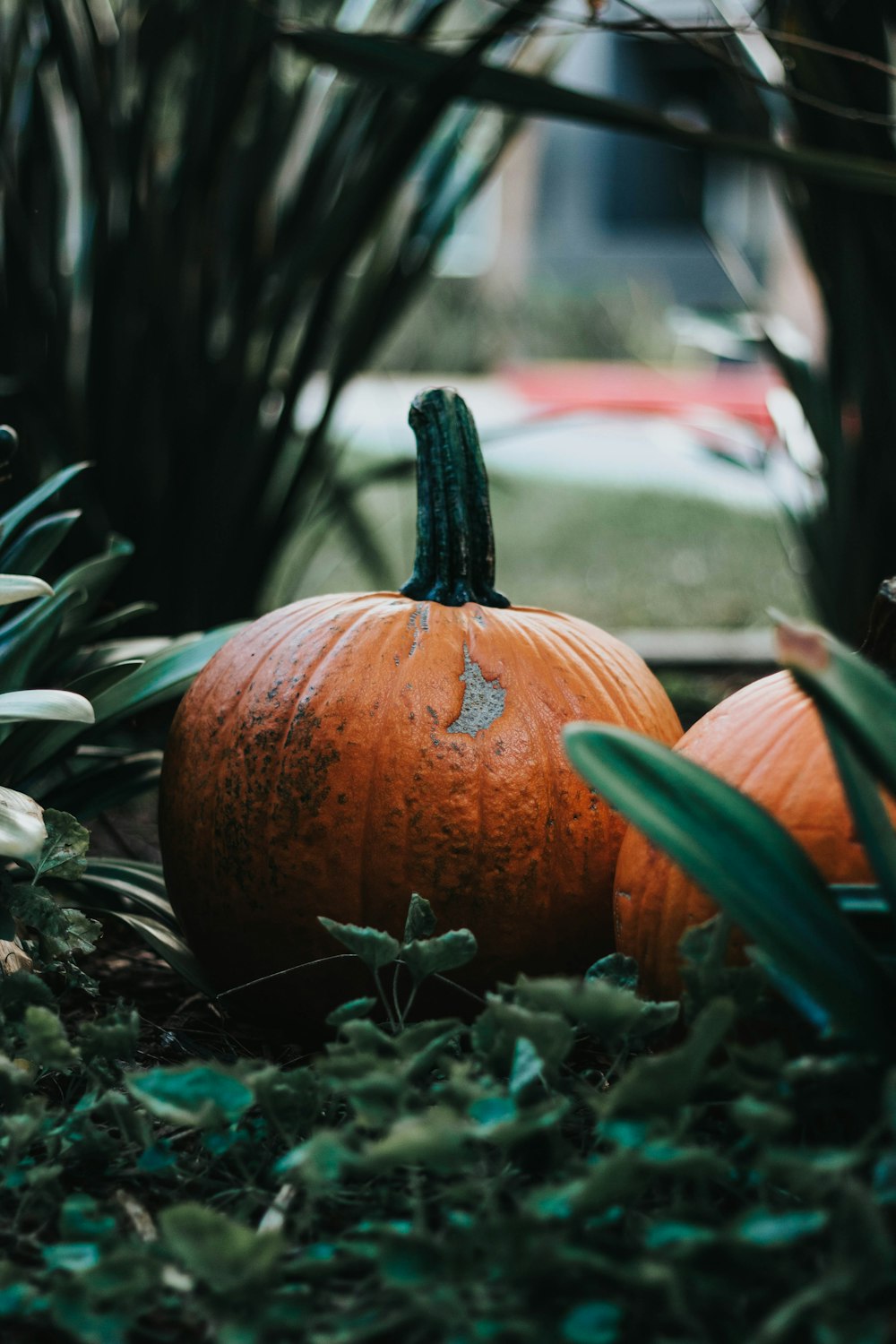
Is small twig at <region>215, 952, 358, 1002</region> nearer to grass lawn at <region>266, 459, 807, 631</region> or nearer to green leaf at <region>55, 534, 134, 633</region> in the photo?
green leaf at <region>55, 534, 134, 633</region>

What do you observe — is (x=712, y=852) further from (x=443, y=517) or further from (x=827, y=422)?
(x=827, y=422)

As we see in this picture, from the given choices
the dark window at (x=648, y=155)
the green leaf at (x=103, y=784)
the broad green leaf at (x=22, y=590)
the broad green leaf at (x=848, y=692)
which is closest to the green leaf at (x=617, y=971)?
the broad green leaf at (x=848, y=692)

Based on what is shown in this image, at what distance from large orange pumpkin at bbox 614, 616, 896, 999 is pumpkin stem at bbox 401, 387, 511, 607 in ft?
1.24

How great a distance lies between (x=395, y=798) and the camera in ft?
4.58

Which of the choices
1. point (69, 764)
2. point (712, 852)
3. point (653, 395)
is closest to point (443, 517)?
point (69, 764)

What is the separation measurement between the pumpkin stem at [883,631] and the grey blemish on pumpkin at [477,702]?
391mm

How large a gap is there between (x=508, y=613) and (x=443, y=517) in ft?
0.45

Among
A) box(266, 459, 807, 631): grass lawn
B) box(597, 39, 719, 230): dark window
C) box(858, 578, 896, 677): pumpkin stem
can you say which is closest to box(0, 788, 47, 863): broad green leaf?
box(858, 578, 896, 677): pumpkin stem

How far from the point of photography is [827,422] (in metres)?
2.79

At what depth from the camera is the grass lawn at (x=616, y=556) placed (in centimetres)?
450

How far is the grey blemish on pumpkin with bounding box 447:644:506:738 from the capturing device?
4.66ft

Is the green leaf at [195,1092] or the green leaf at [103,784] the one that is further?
the green leaf at [103,784]

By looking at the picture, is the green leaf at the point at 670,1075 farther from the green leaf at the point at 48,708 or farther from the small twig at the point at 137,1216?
the green leaf at the point at 48,708

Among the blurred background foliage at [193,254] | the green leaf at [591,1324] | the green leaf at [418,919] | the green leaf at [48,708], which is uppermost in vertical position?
the blurred background foliage at [193,254]
